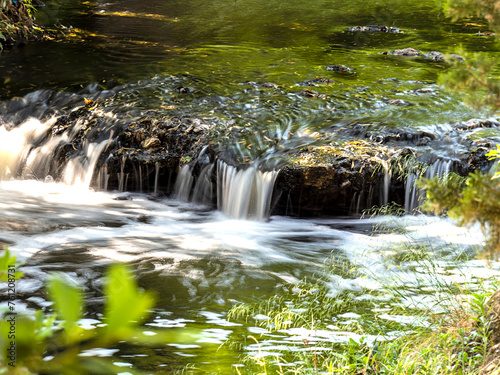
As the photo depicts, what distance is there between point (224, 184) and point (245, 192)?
0.36 meters

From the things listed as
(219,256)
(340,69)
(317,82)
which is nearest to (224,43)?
(340,69)

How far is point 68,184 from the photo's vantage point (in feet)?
29.6

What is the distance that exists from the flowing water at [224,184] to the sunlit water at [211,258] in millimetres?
22

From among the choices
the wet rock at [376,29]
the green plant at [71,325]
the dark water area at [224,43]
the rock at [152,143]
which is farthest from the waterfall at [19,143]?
the wet rock at [376,29]

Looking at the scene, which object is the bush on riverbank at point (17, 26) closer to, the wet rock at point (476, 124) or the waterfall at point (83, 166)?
the waterfall at point (83, 166)

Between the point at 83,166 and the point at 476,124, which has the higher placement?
the point at 476,124

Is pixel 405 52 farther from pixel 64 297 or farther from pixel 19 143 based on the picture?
pixel 64 297

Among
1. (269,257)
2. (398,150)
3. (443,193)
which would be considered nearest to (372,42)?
(398,150)

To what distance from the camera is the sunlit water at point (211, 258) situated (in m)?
4.22

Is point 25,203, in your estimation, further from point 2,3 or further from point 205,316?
point 2,3

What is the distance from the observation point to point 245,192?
7.98 m

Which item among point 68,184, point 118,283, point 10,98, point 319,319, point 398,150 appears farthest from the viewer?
point 10,98

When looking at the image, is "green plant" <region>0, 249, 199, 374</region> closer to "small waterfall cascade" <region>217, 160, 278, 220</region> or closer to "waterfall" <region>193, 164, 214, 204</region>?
"small waterfall cascade" <region>217, 160, 278, 220</region>

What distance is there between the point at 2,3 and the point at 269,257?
30.1ft
